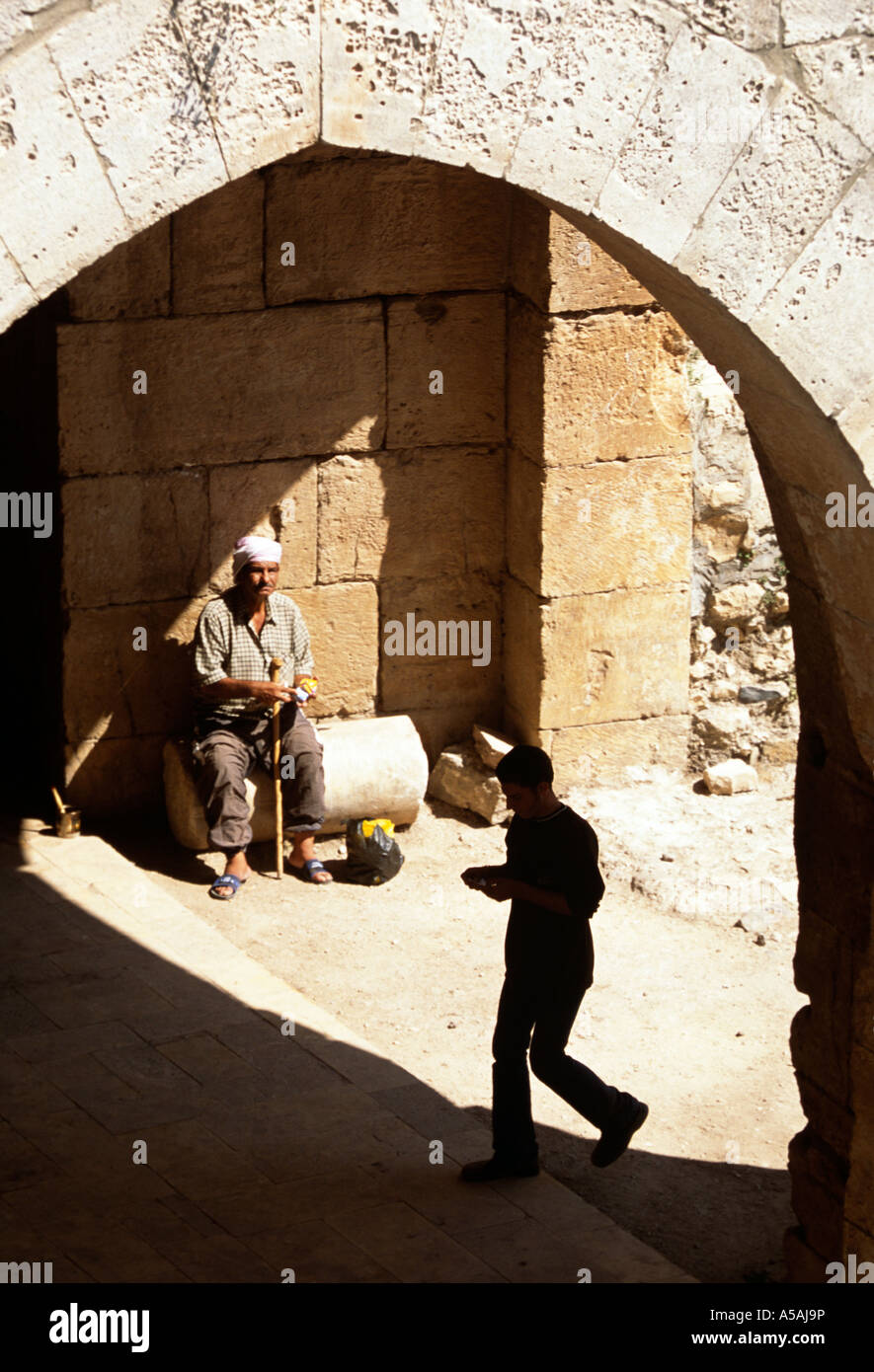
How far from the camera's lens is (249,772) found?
8.72m

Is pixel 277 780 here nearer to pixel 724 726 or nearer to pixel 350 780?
pixel 350 780

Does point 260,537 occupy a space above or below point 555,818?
above

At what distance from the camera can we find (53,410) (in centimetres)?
855

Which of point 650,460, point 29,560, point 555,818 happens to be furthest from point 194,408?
point 555,818

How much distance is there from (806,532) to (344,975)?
4.12 m

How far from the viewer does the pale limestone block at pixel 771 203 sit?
3.58m

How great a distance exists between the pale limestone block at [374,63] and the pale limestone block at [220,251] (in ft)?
17.5

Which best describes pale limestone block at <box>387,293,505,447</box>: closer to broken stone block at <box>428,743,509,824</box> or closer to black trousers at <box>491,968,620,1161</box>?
broken stone block at <box>428,743,509,824</box>

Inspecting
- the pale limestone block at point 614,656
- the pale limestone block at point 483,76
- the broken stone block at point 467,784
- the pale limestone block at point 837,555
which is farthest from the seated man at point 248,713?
the pale limestone block at point 483,76

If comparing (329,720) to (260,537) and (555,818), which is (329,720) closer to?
(260,537)

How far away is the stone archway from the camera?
317 centimetres

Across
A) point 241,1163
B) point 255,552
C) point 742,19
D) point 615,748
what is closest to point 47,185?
point 742,19

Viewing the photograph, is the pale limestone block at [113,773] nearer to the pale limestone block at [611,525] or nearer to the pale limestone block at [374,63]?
the pale limestone block at [611,525]

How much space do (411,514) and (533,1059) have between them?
409cm
